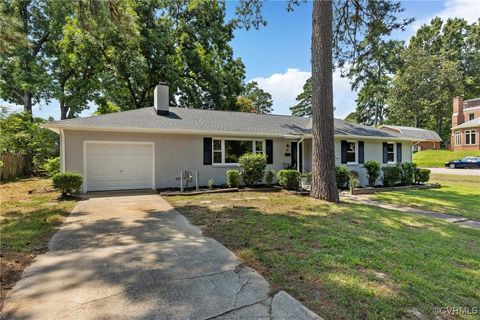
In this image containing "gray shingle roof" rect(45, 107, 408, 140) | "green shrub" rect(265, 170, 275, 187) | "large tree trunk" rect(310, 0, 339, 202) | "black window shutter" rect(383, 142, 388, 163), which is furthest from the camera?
"black window shutter" rect(383, 142, 388, 163)

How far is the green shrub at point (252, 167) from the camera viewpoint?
40.5ft

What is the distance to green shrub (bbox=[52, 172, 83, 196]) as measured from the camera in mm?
9211

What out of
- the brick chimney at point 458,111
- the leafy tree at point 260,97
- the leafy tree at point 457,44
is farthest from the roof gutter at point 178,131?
the leafy tree at point 260,97

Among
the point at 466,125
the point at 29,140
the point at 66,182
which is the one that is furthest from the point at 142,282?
the point at 466,125

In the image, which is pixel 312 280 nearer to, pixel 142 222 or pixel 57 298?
pixel 57 298

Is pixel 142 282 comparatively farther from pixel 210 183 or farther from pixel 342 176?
pixel 342 176

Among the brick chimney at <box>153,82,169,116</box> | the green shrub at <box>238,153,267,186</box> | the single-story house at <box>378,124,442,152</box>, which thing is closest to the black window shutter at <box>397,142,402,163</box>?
the green shrub at <box>238,153,267,186</box>

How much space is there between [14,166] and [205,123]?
11608 millimetres

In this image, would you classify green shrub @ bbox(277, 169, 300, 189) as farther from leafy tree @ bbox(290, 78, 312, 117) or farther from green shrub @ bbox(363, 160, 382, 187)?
leafy tree @ bbox(290, 78, 312, 117)

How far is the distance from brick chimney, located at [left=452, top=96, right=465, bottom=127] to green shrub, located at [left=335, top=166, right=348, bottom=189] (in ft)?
120

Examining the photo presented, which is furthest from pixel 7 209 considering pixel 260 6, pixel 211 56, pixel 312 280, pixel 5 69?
pixel 5 69

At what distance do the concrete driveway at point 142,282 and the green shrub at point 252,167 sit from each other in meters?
7.08

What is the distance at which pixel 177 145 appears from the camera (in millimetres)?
12367

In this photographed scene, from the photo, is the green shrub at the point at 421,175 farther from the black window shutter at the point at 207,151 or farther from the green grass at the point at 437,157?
the green grass at the point at 437,157
